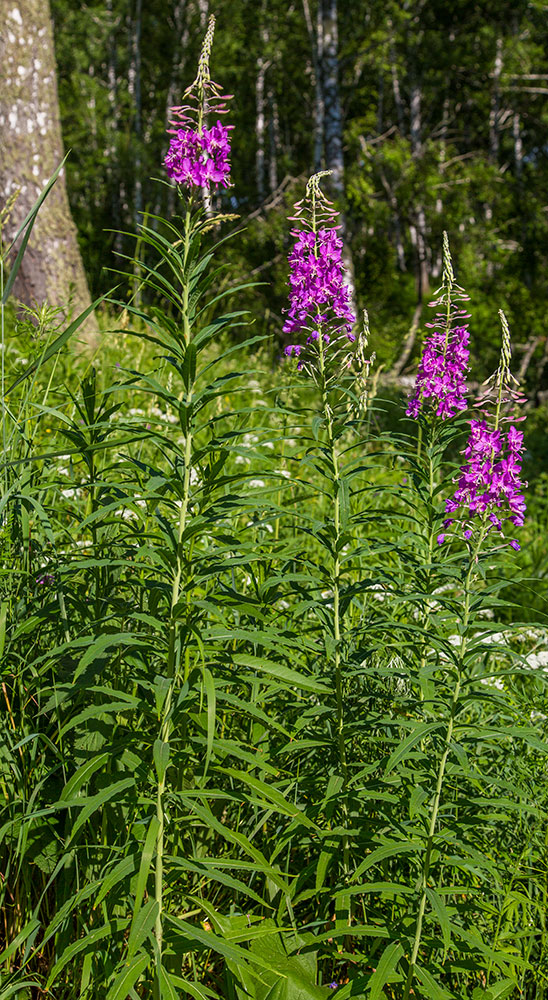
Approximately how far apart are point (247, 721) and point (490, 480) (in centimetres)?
93

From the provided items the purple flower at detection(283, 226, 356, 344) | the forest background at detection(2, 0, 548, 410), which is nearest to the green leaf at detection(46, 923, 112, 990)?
the purple flower at detection(283, 226, 356, 344)

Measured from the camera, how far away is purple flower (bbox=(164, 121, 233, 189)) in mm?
1599

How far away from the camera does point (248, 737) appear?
6.36ft

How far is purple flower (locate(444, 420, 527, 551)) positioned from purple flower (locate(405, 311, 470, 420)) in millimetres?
195

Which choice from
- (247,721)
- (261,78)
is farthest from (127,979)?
(261,78)

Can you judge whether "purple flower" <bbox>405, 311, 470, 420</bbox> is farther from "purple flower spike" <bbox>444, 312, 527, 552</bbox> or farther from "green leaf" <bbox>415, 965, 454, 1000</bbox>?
"green leaf" <bbox>415, 965, 454, 1000</bbox>

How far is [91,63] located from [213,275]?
2948cm

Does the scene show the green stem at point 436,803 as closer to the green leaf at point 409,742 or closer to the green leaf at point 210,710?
the green leaf at point 409,742

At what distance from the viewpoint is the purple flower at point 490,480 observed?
1.64 meters

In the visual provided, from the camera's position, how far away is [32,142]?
233 inches

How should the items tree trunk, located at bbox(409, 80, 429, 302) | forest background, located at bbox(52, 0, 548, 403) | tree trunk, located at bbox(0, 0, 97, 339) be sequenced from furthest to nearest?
tree trunk, located at bbox(409, 80, 429, 302) → forest background, located at bbox(52, 0, 548, 403) → tree trunk, located at bbox(0, 0, 97, 339)

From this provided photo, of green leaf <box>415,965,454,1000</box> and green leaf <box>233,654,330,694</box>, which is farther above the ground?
green leaf <box>233,654,330,694</box>

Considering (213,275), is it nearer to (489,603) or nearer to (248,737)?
(489,603)

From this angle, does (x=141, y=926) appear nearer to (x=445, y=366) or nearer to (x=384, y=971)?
(x=384, y=971)
